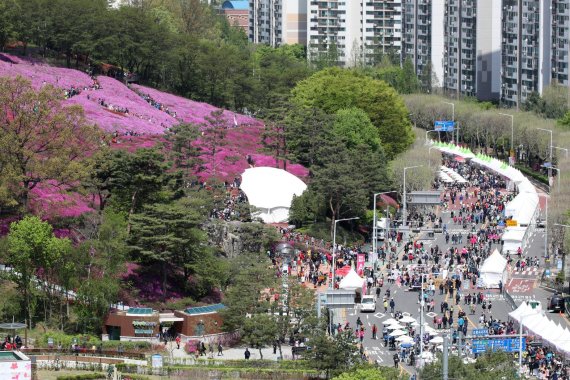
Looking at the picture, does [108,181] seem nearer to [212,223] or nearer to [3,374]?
[212,223]

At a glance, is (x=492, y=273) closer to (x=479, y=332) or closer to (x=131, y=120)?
(x=479, y=332)

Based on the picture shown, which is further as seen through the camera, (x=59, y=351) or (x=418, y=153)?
(x=418, y=153)

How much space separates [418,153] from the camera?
604 ft

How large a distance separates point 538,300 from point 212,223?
25388 mm

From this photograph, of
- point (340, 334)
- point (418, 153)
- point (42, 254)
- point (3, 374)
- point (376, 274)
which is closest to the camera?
point (3, 374)

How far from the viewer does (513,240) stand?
486ft

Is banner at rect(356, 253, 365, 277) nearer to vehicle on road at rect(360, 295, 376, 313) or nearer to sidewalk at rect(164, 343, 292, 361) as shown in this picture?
vehicle on road at rect(360, 295, 376, 313)

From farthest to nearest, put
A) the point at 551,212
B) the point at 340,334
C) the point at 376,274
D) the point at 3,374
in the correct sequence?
the point at 551,212
the point at 376,274
the point at 340,334
the point at 3,374

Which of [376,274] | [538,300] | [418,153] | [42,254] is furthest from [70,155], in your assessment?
[418,153]

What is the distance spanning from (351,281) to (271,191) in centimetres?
2814

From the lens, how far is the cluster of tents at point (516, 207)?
14838 cm

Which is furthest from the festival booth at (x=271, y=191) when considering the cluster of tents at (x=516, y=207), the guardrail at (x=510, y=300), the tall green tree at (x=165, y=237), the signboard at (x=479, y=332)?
the signboard at (x=479, y=332)

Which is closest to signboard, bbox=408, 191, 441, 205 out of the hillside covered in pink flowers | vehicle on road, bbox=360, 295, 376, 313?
the hillside covered in pink flowers

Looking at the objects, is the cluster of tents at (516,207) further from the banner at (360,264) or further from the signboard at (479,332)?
the signboard at (479,332)
